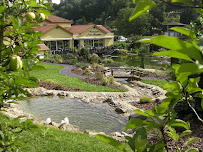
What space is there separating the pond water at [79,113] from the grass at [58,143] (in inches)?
74.9

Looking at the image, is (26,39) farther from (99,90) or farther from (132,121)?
(99,90)

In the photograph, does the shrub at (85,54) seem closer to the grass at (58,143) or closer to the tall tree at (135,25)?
the grass at (58,143)

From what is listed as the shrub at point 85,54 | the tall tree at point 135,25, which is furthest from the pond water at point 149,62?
the tall tree at point 135,25

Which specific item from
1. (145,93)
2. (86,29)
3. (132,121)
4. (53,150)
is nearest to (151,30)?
(86,29)

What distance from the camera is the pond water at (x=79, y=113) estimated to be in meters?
8.30

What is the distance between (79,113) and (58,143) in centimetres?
401

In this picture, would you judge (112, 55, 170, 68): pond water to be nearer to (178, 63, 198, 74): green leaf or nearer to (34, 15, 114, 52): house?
(34, 15, 114, 52): house

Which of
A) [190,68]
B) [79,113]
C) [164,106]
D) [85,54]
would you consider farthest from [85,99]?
[85,54]

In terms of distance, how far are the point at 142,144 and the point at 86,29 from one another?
34111mm

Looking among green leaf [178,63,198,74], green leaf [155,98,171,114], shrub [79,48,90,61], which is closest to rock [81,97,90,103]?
green leaf [155,98,171,114]

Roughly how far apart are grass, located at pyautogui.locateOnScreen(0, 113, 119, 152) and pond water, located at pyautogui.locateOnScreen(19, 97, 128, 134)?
190 centimetres

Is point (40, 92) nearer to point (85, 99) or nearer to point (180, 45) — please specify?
point (85, 99)

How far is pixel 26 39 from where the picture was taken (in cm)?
154

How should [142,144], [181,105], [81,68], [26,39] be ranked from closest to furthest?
[142,144] < [26,39] < [181,105] < [81,68]
